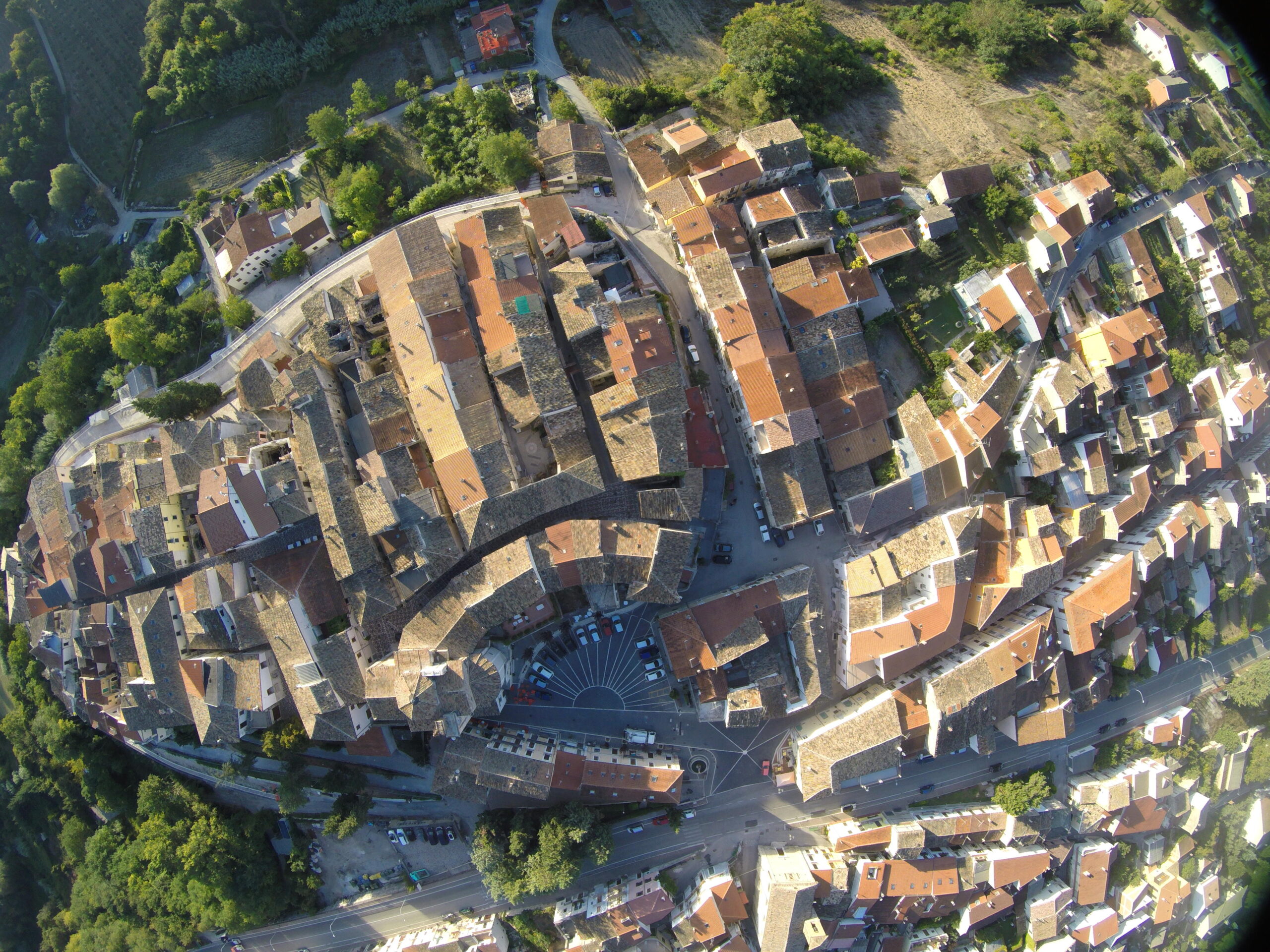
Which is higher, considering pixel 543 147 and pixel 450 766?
pixel 543 147

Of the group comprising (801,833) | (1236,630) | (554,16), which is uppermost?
(554,16)

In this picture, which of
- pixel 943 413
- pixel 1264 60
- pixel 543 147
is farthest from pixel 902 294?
pixel 1264 60

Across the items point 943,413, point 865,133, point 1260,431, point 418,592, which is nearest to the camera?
point 418,592

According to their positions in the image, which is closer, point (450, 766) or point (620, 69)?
point (450, 766)

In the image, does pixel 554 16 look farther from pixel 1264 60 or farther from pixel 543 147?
pixel 1264 60

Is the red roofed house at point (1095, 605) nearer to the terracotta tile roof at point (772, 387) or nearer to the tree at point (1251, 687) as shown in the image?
Result: the tree at point (1251, 687)

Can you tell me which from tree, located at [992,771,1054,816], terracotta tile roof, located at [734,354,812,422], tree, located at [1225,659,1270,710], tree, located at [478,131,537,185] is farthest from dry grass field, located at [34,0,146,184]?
tree, located at [1225,659,1270,710]
